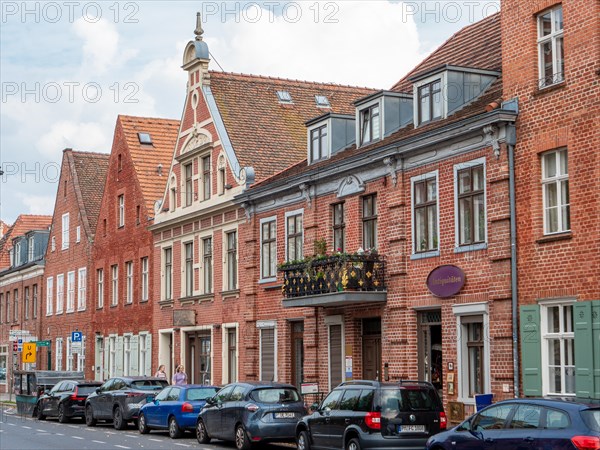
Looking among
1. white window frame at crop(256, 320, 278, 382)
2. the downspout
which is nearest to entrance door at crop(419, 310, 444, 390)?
the downspout

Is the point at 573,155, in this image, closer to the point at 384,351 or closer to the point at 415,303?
the point at 415,303

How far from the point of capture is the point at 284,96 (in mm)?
41344

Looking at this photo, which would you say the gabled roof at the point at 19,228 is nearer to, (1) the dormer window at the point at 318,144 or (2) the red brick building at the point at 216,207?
(2) the red brick building at the point at 216,207

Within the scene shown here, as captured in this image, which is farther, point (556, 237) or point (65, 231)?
point (65, 231)

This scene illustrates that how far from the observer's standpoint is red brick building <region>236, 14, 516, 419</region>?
24.1m

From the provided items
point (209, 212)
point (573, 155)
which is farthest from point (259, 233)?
point (573, 155)

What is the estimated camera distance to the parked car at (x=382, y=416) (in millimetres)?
19453

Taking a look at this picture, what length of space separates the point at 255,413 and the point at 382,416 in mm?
4747

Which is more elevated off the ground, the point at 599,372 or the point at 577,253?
the point at 577,253

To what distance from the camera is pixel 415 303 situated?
26656mm

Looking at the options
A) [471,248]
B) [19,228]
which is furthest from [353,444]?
[19,228]

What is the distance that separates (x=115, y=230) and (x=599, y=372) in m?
31.0

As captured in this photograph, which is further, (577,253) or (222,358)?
(222,358)

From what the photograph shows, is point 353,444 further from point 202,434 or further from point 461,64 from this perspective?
point 461,64
